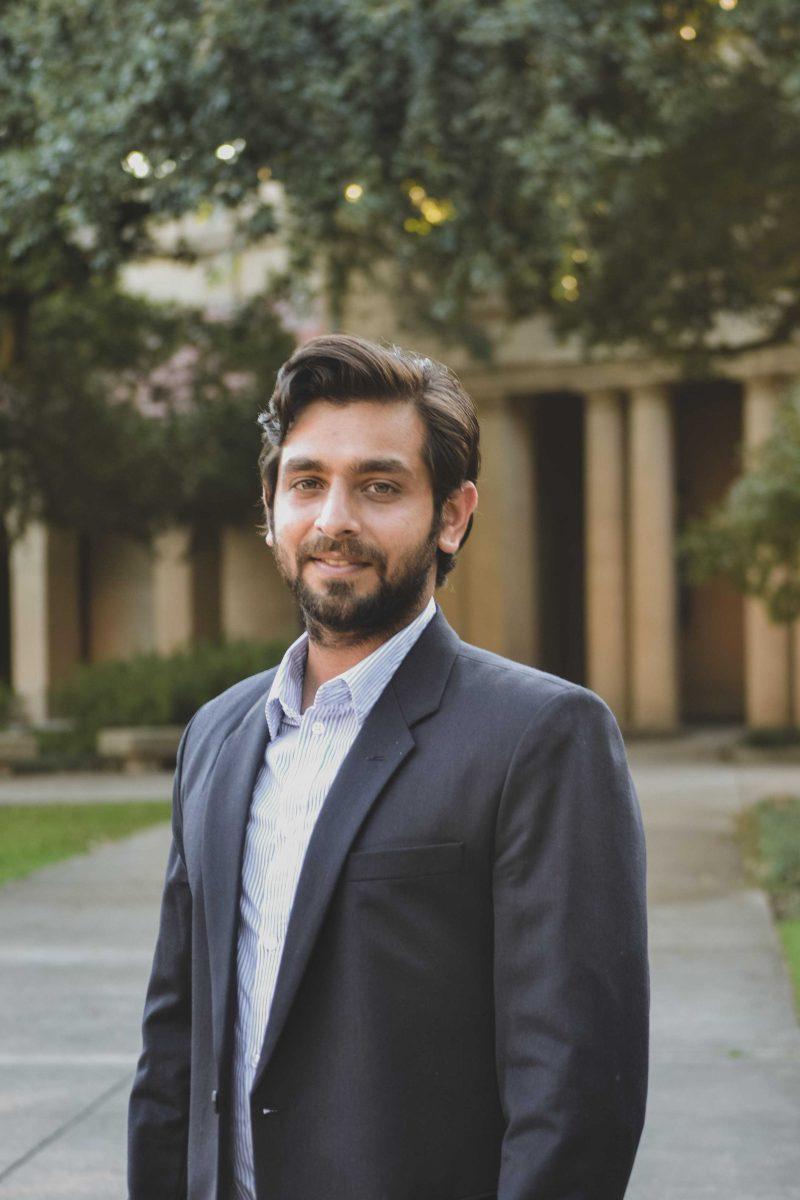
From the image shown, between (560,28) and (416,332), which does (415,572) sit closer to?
(560,28)

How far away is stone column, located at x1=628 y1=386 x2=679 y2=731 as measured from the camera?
2856cm

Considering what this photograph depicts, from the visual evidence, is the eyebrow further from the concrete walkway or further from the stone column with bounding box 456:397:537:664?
the stone column with bounding box 456:397:537:664

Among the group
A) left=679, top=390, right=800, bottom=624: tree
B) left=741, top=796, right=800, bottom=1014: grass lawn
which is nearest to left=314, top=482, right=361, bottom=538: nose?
left=741, top=796, right=800, bottom=1014: grass lawn

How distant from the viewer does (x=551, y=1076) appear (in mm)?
2150

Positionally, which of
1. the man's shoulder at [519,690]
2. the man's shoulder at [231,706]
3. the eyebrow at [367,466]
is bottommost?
the man's shoulder at [231,706]

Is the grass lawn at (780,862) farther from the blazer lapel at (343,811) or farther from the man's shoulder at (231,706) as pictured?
the blazer lapel at (343,811)

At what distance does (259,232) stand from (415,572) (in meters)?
10.7

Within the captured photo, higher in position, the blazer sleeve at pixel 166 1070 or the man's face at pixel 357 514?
the man's face at pixel 357 514

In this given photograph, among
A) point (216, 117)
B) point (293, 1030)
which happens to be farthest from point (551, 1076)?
point (216, 117)

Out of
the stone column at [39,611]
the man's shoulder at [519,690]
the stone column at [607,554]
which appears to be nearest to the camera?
the man's shoulder at [519,690]

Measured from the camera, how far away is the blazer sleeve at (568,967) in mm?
2145

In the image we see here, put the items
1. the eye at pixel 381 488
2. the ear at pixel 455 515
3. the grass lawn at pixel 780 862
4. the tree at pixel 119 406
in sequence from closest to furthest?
1. the eye at pixel 381 488
2. the ear at pixel 455 515
3. the grass lawn at pixel 780 862
4. the tree at pixel 119 406

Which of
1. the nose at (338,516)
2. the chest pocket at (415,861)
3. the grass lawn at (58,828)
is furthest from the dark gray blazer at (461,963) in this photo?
the grass lawn at (58,828)

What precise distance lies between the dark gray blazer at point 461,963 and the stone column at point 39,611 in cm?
3152
